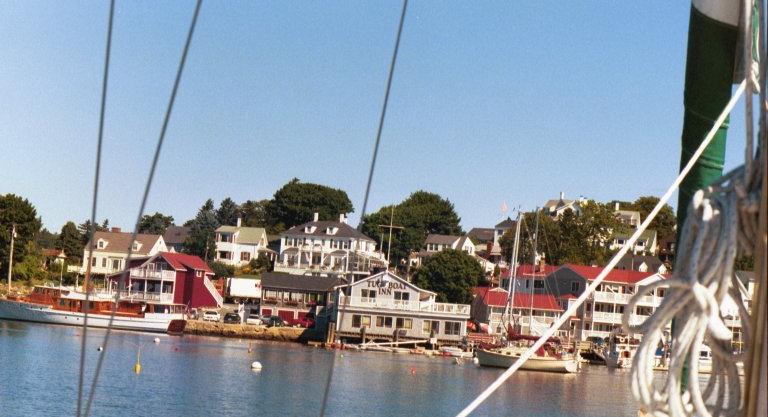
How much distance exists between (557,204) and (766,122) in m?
133

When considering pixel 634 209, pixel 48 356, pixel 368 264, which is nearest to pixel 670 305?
pixel 48 356

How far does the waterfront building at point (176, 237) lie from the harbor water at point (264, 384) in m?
53.7

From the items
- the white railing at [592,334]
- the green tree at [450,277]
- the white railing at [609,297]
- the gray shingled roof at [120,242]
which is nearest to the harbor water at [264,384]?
the white railing at [592,334]

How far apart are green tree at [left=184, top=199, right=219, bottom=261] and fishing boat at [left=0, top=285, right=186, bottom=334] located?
32.1m

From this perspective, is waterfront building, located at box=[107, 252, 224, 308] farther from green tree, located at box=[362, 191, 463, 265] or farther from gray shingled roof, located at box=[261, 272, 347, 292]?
green tree, located at box=[362, 191, 463, 265]

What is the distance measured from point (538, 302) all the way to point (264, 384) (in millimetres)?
37411

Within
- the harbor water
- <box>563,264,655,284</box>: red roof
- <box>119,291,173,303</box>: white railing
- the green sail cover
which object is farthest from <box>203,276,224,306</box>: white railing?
the green sail cover

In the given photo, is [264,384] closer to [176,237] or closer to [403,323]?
[403,323]

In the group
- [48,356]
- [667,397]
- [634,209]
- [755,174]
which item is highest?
[634,209]

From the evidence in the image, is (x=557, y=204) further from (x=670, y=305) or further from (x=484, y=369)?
(x=670, y=305)

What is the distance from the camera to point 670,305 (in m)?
3.53

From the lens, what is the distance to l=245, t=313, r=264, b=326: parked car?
84875mm

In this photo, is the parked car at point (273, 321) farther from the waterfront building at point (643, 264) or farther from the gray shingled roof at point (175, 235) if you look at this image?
the gray shingled roof at point (175, 235)

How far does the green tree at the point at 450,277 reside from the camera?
9388cm
